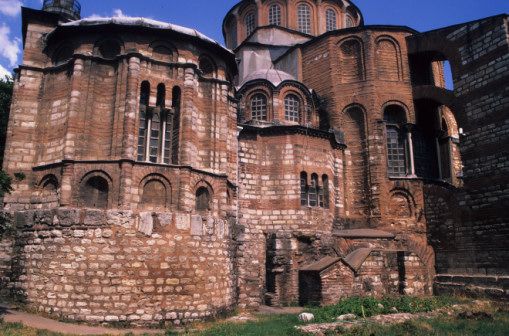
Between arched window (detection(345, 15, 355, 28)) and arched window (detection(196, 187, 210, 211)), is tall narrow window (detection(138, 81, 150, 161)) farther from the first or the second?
arched window (detection(345, 15, 355, 28))

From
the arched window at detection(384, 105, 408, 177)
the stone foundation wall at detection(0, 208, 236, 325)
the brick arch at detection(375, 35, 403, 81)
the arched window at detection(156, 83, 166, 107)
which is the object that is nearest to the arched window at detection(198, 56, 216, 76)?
the arched window at detection(156, 83, 166, 107)

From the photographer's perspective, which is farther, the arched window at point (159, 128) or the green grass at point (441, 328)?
the arched window at point (159, 128)

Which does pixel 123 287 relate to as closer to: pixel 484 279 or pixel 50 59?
pixel 50 59

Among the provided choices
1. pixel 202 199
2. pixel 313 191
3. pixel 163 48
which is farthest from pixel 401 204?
pixel 163 48

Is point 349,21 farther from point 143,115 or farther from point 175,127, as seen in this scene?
point 143,115

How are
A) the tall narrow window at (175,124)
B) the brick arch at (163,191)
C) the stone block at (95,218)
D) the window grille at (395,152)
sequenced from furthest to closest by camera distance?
the window grille at (395,152) → the tall narrow window at (175,124) → the brick arch at (163,191) → the stone block at (95,218)

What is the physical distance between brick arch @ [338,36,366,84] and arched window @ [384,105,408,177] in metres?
2.31

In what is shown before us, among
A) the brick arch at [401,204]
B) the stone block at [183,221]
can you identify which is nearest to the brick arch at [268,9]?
the brick arch at [401,204]

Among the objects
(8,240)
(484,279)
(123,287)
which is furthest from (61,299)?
(484,279)

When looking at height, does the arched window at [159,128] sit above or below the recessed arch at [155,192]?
above

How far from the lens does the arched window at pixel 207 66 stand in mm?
15289

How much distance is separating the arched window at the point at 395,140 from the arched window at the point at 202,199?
1095cm

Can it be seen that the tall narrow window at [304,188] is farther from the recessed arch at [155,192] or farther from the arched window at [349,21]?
the arched window at [349,21]

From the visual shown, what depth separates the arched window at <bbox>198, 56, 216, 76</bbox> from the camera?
1529 centimetres
